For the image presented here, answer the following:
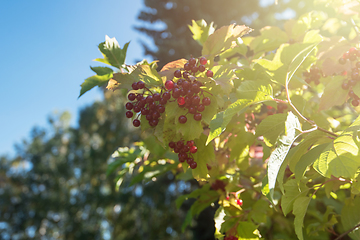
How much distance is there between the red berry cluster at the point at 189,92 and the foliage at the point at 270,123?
0.03 meters

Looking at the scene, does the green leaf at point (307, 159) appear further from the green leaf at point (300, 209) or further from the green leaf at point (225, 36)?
Result: the green leaf at point (225, 36)

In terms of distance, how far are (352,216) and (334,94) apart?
94cm

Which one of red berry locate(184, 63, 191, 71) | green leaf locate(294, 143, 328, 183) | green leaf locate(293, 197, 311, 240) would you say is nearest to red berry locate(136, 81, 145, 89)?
red berry locate(184, 63, 191, 71)

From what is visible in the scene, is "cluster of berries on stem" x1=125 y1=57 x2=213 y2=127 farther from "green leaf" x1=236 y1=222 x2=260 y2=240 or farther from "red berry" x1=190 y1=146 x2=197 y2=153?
"green leaf" x1=236 y1=222 x2=260 y2=240

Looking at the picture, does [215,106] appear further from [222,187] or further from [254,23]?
[254,23]

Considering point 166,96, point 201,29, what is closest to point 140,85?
point 166,96

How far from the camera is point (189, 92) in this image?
113 cm

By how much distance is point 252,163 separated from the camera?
2398 millimetres

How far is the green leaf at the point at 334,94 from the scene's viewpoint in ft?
4.74

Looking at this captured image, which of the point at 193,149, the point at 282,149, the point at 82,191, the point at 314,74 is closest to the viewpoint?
the point at 282,149

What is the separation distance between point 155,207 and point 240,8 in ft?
51.4

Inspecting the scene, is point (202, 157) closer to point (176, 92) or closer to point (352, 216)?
point (176, 92)

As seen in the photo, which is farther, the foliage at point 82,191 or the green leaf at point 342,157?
the foliage at point 82,191

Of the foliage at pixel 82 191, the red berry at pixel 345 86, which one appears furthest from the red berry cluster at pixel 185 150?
the foliage at pixel 82 191
